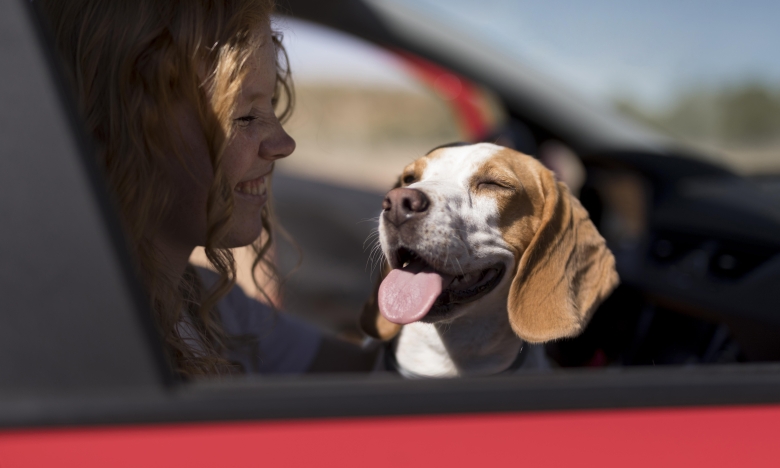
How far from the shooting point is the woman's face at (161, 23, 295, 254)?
1473 millimetres

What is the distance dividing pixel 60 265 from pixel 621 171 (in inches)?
95.3

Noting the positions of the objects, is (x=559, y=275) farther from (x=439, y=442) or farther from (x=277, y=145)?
(x=439, y=442)

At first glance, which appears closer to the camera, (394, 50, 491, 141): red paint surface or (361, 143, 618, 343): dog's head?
(361, 143, 618, 343): dog's head

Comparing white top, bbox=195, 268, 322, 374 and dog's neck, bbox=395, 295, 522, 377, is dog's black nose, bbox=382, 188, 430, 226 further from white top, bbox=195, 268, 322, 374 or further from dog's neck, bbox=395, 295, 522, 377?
white top, bbox=195, 268, 322, 374

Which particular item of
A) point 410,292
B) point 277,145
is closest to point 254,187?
point 277,145

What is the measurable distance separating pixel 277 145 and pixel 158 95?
1.04 ft

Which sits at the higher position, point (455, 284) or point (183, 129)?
point (183, 129)

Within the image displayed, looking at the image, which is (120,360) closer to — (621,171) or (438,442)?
(438,442)

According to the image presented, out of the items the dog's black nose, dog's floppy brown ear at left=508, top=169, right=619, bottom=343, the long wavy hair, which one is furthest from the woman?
dog's floppy brown ear at left=508, top=169, right=619, bottom=343

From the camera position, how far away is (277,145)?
1.61m

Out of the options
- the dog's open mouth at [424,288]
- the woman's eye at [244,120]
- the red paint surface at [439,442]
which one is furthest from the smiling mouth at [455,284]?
the red paint surface at [439,442]

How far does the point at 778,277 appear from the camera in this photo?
1936 mm

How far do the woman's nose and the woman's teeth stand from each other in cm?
8

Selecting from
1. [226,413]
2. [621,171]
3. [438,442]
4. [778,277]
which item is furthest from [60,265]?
[621,171]
